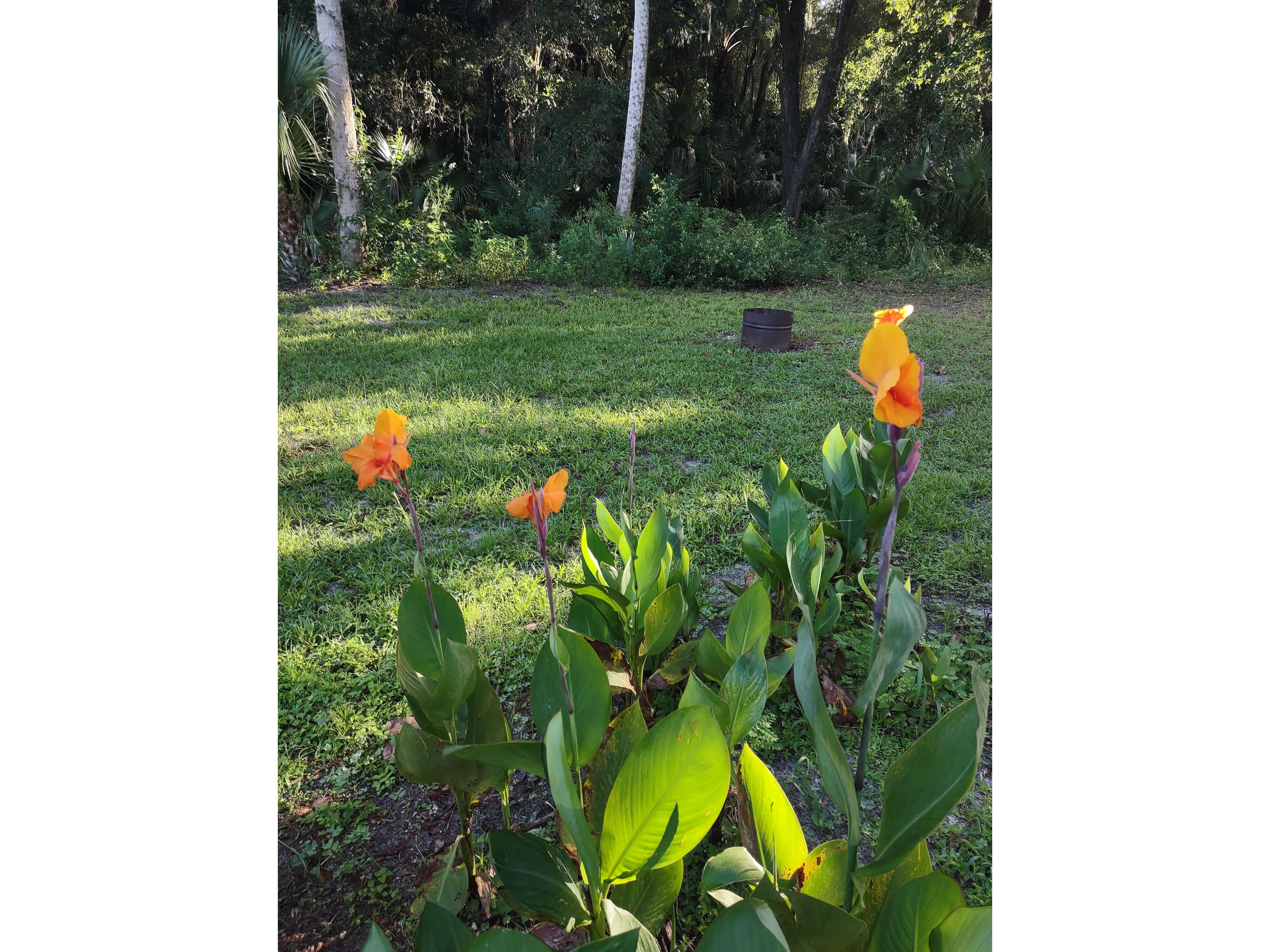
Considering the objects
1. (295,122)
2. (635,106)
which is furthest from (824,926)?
(635,106)

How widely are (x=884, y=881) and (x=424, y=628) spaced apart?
436mm

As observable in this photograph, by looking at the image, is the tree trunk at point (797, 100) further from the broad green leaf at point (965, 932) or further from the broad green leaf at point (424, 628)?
the broad green leaf at point (965, 932)

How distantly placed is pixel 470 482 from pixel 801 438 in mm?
997

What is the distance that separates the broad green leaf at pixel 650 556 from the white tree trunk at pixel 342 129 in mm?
4533

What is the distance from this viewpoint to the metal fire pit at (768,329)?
10.9 feet

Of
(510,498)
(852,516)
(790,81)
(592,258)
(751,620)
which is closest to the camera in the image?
(751,620)

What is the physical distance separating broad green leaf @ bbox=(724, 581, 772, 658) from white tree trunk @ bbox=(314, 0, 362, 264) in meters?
4.72

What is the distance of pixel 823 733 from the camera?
467 millimetres

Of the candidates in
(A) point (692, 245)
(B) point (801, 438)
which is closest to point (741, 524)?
(B) point (801, 438)

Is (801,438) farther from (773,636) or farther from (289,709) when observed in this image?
(289,709)

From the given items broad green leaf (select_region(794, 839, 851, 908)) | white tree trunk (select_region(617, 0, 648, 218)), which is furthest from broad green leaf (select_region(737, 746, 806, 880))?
white tree trunk (select_region(617, 0, 648, 218))

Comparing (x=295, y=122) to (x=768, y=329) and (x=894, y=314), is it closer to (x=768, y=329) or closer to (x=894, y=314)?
(x=768, y=329)

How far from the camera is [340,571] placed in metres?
1.48

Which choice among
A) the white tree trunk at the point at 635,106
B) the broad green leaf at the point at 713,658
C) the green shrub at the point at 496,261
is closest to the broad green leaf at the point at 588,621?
the broad green leaf at the point at 713,658
